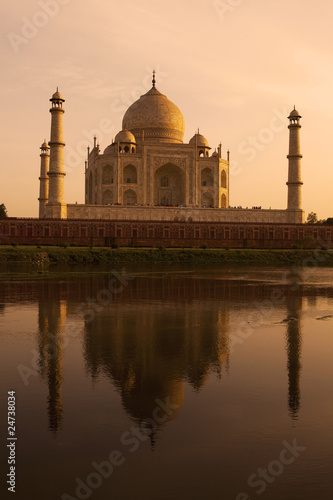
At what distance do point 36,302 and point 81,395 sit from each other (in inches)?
371

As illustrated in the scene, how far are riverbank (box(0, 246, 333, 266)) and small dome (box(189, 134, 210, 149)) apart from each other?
19.2m

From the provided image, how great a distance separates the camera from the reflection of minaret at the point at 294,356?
22.4 feet

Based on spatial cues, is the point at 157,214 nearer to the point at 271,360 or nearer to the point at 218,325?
the point at 218,325

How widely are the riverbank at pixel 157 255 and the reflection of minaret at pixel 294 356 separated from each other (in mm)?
22444

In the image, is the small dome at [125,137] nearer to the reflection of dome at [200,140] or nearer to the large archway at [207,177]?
the reflection of dome at [200,140]

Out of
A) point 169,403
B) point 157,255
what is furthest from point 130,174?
point 169,403

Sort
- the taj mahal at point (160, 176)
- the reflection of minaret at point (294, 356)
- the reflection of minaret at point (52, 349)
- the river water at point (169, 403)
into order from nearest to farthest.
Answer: the river water at point (169, 403), the reflection of minaret at point (52, 349), the reflection of minaret at point (294, 356), the taj mahal at point (160, 176)

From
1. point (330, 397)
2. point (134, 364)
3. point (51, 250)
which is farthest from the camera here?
point (51, 250)

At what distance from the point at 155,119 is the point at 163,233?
16.1 metres

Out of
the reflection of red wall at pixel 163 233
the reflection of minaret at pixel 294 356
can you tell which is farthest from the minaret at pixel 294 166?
the reflection of minaret at pixel 294 356

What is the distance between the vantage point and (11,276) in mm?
Result: 25109

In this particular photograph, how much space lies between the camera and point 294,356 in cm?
931

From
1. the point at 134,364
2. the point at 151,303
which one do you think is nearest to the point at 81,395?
the point at 134,364

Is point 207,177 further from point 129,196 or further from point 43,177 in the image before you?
point 43,177
